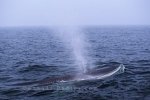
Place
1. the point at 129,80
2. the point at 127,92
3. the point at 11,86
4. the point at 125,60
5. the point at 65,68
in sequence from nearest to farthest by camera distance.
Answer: the point at 127,92, the point at 11,86, the point at 129,80, the point at 65,68, the point at 125,60

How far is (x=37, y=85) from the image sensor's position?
89.7 ft

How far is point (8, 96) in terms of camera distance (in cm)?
2516

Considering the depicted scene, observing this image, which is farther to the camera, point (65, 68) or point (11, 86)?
point (65, 68)

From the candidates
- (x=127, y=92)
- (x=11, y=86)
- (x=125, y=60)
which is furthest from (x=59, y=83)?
(x=125, y=60)

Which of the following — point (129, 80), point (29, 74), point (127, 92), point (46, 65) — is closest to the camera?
point (127, 92)

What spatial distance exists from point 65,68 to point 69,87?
1247 cm

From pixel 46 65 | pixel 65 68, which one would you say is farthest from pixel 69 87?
pixel 46 65

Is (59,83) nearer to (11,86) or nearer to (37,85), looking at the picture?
(37,85)

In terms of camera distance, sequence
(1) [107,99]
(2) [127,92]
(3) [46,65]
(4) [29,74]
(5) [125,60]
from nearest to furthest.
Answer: (1) [107,99], (2) [127,92], (4) [29,74], (3) [46,65], (5) [125,60]

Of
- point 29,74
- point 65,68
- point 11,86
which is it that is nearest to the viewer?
point 11,86

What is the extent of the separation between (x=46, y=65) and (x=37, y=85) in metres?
14.9

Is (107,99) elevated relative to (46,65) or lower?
lower

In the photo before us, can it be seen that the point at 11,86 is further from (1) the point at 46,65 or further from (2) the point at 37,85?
(1) the point at 46,65

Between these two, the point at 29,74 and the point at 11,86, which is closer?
the point at 11,86
